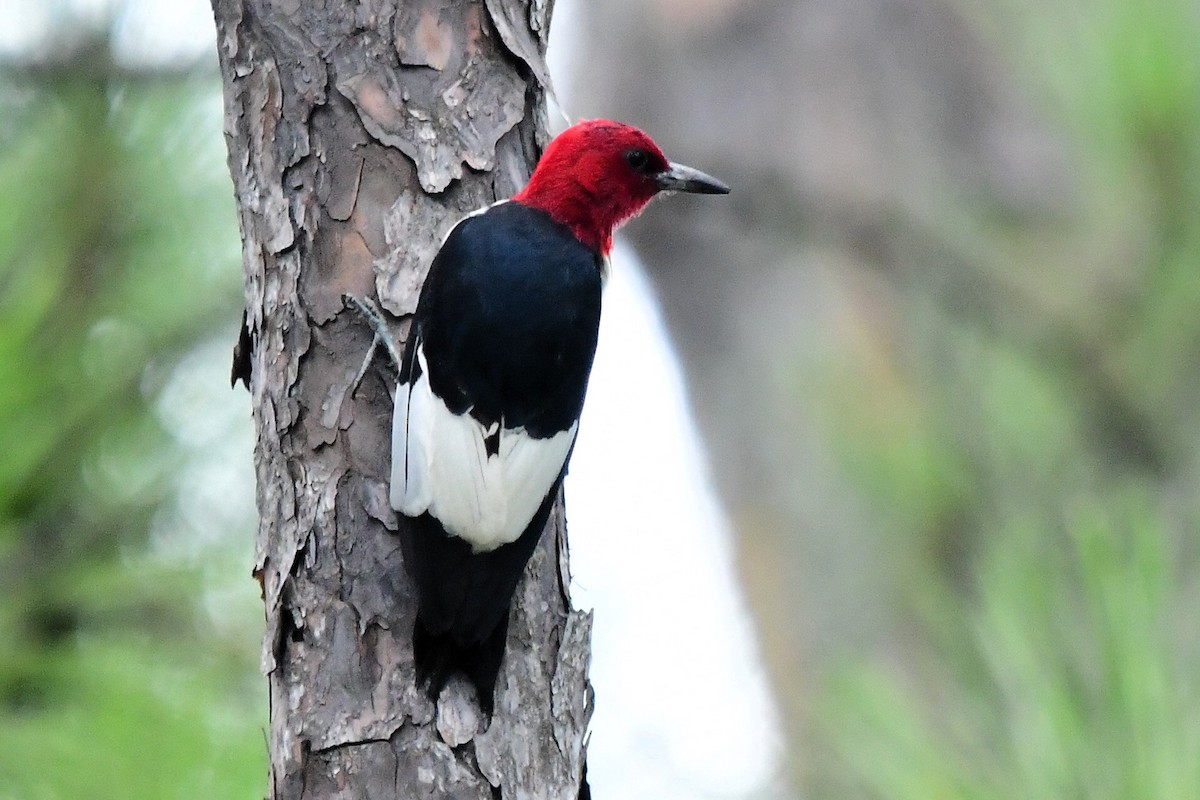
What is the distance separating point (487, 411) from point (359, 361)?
189mm

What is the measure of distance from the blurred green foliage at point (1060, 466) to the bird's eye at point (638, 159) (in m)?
0.57

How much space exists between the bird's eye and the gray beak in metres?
0.04

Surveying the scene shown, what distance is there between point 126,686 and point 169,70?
87 centimetres

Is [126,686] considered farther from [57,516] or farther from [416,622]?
[416,622]

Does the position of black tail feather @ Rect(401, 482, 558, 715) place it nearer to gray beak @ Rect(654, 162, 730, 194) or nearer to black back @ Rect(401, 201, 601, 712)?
black back @ Rect(401, 201, 601, 712)

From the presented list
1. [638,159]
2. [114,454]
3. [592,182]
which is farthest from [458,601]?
[638,159]

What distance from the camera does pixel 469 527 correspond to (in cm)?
Result: 164

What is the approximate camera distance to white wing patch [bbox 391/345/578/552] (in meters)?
1.64

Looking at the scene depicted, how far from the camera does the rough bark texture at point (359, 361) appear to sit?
1621mm

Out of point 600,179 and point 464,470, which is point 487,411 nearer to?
point 464,470

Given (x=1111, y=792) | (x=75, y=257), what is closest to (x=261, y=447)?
(x=75, y=257)

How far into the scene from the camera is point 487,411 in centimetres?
178

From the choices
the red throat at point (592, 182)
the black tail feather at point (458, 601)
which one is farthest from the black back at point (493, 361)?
the red throat at point (592, 182)

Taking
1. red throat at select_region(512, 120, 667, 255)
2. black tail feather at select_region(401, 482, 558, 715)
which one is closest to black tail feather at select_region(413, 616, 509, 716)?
black tail feather at select_region(401, 482, 558, 715)
